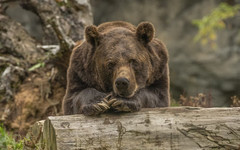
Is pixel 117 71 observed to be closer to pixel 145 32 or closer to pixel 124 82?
pixel 124 82

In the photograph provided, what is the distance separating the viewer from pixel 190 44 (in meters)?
12.3

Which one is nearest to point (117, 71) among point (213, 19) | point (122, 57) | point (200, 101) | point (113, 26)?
point (122, 57)

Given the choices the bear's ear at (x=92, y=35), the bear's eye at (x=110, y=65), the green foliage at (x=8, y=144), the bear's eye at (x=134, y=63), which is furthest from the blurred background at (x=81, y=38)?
the bear's eye at (x=110, y=65)

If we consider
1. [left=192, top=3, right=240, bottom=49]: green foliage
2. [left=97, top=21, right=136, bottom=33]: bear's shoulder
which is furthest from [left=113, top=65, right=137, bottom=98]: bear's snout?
[left=192, top=3, right=240, bottom=49]: green foliage

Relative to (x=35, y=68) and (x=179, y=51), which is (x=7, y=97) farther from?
(x=179, y=51)

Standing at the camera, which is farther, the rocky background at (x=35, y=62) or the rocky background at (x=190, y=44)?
the rocky background at (x=190, y=44)

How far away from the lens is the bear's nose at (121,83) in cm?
400

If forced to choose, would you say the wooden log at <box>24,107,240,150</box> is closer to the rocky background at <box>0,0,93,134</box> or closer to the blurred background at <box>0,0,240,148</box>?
the blurred background at <box>0,0,240,148</box>

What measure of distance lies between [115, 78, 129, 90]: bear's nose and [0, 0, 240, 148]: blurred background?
3.26m

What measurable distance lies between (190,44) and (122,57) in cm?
834

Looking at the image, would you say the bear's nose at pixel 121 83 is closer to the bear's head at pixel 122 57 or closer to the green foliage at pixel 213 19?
the bear's head at pixel 122 57

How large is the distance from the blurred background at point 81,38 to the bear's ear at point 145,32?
266 cm

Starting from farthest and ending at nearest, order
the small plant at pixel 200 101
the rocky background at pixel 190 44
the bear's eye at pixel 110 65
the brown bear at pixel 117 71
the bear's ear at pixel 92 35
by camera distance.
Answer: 1. the rocky background at pixel 190 44
2. the small plant at pixel 200 101
3. the bear's ear at pixel 92 35
4. the bear's eye at pixel 110 65
5. the brown bear at pixel 117 71

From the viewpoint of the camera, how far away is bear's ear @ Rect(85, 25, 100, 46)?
15.2 feet
